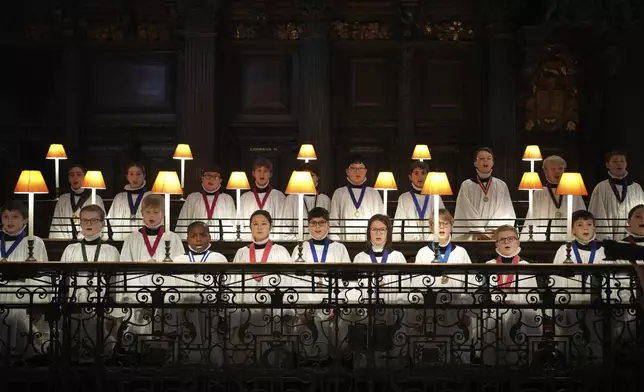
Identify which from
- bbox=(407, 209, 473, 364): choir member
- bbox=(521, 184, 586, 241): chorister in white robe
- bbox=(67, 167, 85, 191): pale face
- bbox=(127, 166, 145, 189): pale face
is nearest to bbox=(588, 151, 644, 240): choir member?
bbox=(521, 184, 586, 241): chorister in white robe

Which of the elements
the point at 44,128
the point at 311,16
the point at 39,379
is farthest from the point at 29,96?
the point at 39,379

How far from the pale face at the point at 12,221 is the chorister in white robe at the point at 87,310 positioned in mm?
631

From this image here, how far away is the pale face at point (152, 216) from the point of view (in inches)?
450

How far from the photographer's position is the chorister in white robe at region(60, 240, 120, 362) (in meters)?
9.13

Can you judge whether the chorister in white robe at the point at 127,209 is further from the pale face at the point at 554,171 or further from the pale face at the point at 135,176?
the pale face at the point at 554,171

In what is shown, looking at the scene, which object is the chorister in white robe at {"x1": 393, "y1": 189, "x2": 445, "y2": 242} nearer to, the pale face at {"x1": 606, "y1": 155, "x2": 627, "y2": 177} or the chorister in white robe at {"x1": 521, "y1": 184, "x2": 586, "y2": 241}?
the chorister in white robe at {"x1": 521, "y1": 184, "x2": 586, "y2": 241}

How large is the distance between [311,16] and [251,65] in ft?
4.69

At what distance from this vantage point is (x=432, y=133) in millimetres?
17891

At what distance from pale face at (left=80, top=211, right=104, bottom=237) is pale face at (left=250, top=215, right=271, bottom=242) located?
1.85 m

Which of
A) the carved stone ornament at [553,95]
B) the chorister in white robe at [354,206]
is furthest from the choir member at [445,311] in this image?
the carved stone ornament at [553,95]

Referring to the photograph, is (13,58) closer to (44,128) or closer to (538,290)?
(44,128)

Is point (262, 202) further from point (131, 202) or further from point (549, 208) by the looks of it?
point (549, 208)

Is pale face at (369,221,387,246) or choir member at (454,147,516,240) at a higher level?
choir member at (454,147,516,240)

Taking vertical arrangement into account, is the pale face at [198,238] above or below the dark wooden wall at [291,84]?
below
